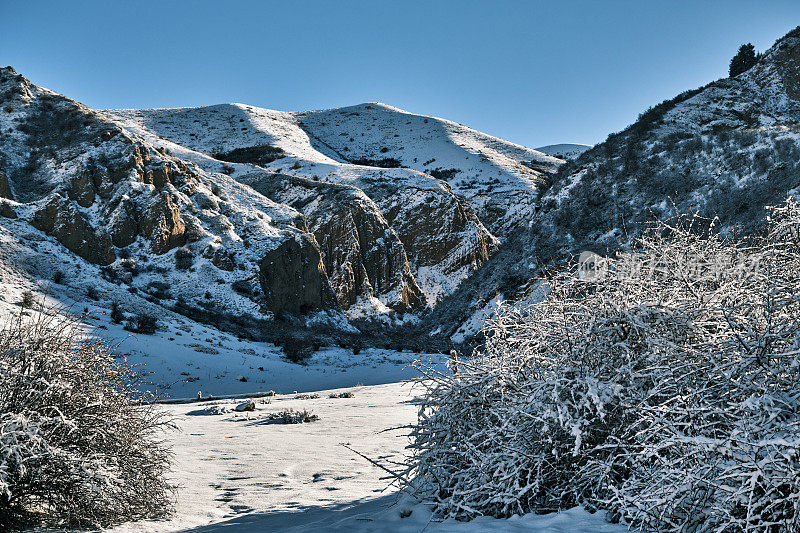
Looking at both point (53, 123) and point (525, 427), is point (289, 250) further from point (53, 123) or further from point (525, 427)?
point (525, 427)

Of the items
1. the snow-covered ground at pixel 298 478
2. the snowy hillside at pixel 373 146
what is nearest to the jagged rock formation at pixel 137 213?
the snow-covered ground at pixel 298 478

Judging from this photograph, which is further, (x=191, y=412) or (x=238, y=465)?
(x=191, y=412)

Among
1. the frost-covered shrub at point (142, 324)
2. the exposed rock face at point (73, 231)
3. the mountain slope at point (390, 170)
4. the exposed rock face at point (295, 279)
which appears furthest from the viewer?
the mountain slope at point (390, 170)

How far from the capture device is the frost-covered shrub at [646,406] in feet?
8.27

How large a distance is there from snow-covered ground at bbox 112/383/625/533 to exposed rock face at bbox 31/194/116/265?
60.6ft

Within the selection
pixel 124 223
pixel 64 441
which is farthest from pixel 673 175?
pixel 124 223

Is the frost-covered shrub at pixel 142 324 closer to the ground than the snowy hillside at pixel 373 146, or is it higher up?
closer to the ground

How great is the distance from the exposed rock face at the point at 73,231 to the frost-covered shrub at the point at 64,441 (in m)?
25.4

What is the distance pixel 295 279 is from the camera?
32188 millimetres

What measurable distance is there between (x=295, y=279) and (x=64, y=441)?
28801 millimetres

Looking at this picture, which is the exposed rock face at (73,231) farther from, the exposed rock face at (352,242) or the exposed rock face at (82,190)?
the exposed rock face at (352,242)

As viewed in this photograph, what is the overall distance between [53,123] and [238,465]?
121 ft

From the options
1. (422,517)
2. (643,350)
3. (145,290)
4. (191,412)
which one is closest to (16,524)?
(422,517)

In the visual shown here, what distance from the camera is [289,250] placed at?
108ft
